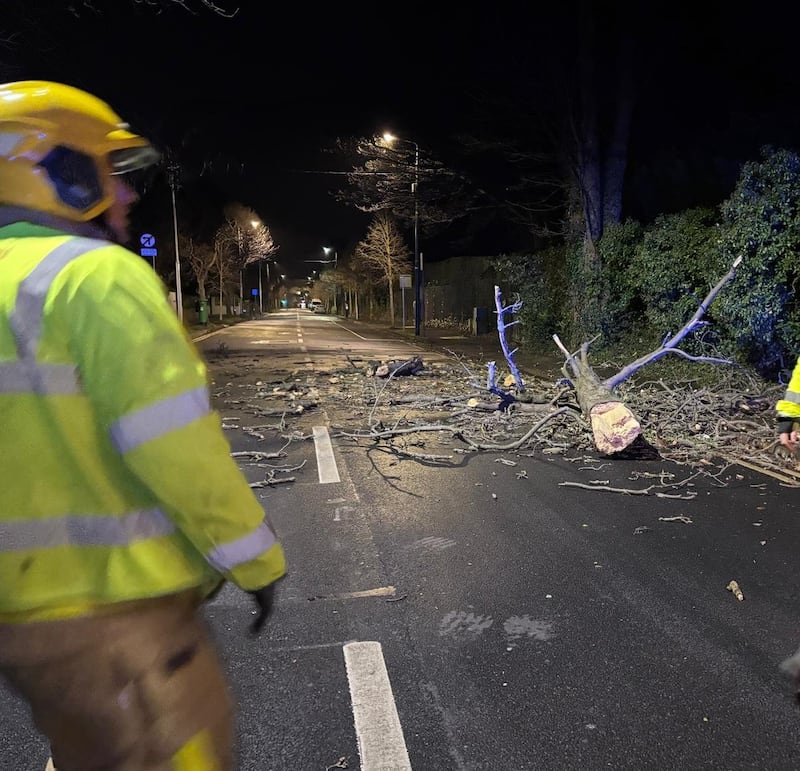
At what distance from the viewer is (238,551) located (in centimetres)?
132

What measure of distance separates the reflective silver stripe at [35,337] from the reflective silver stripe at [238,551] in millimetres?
426

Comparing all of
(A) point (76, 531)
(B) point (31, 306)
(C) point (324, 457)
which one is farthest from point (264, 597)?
(C) point (324, 457)

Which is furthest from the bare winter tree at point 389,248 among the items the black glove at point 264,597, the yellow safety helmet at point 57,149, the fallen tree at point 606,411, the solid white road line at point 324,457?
the black glove at point 264,597

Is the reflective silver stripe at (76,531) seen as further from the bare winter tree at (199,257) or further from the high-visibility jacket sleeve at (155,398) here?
the bare winter tree at (199,257)

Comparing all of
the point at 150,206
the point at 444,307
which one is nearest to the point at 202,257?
the point at 150,206

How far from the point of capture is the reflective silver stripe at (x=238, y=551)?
4.32 ft

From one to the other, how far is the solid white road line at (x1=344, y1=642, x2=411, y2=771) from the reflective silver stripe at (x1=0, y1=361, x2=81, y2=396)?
1883 mm

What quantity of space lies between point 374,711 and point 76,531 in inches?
72.6

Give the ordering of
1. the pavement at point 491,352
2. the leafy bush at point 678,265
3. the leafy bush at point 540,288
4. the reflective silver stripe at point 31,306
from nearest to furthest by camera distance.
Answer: the reflective silver stripe at point 31,306, the leafy bush at point 678,265, the pavement at point 491,352, the leafy bush at point 540,288

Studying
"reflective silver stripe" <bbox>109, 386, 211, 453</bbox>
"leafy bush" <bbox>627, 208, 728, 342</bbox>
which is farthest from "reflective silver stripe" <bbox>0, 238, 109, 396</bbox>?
"leafy bush" <bbox>627, 208, 728, 342</bbox>

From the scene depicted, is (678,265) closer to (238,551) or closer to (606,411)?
(606,411)

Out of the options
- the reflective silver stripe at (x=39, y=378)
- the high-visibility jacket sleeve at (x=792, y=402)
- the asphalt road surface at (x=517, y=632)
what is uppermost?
the reflective silver stripe at (x=39, y=378)

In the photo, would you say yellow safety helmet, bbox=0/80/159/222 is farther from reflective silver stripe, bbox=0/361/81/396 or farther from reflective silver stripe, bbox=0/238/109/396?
reflective silver stripe, bbox=0/361/81/396

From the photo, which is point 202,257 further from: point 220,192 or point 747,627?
point 747,627
